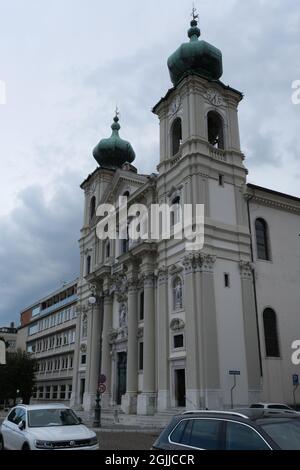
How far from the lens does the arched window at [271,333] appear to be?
29.2 m

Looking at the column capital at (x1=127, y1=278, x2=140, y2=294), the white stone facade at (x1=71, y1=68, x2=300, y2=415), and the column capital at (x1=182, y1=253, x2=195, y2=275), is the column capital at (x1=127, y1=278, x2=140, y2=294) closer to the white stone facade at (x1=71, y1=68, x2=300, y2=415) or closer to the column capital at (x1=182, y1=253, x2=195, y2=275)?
the white stone facade at (x1=71, y1=68, x2=300, y2=415)

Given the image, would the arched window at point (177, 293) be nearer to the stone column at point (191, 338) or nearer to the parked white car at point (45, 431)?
the stone column at point (191, 338)

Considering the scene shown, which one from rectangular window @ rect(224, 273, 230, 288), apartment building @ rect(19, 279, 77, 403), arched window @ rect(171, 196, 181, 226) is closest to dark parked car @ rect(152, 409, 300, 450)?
rectangular window @ rect(224, 273, 230, 288)

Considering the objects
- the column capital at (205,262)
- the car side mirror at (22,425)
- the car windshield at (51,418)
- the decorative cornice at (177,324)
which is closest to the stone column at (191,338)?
the column capital at (205,262)

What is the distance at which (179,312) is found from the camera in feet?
95.2

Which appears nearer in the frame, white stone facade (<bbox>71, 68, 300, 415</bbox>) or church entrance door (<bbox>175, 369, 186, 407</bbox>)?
white stone facade (<bbox>71, 68, 300, 415</bbox>)

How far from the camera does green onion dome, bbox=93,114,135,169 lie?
46.0 meters

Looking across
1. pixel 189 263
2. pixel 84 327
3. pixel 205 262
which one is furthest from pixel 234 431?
pixel 84 327

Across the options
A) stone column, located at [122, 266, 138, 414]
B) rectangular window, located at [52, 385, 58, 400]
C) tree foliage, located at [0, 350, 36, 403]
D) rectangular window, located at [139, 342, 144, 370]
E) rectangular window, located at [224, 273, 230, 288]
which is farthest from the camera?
rectangular window, located at [52, 385, 58, 400]

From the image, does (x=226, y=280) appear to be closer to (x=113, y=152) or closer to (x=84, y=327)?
(x=84, y=327)

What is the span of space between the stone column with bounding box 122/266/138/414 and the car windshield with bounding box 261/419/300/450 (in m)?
26.3

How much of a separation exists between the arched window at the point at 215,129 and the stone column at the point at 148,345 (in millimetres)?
10106
